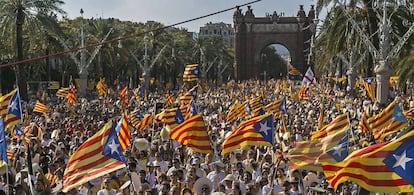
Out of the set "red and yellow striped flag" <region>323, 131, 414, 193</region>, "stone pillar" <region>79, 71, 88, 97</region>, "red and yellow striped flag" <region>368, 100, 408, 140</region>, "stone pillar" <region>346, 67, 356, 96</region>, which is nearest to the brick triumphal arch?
"stone pillar" <region>346, 67, 356, 96</region>

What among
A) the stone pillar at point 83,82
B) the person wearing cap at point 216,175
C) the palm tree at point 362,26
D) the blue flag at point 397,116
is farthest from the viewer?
the stone pillar at point 83,82

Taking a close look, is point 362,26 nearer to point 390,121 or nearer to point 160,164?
point 390,121

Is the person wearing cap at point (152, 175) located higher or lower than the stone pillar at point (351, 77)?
lower

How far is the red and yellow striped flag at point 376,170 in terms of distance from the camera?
22.7 ft

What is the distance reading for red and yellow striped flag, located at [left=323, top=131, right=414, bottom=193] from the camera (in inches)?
273

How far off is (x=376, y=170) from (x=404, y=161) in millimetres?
298

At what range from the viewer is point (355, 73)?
43.6 metres

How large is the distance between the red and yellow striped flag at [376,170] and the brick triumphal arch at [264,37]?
283 ft

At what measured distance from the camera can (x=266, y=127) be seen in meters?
12.2

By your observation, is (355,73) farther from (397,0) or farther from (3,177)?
(3,177)

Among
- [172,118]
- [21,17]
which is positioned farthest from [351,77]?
[172,118]

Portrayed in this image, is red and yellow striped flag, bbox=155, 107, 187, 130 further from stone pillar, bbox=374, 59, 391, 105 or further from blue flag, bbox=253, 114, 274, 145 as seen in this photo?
stone pillar, bbox=374, 59, 391, 105

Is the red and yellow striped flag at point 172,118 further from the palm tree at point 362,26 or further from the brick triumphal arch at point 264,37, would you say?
the brick triumphal arch at point 264,37

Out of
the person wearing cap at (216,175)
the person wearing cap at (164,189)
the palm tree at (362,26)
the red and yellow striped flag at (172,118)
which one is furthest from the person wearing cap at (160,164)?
the palm tree at (362,26)
